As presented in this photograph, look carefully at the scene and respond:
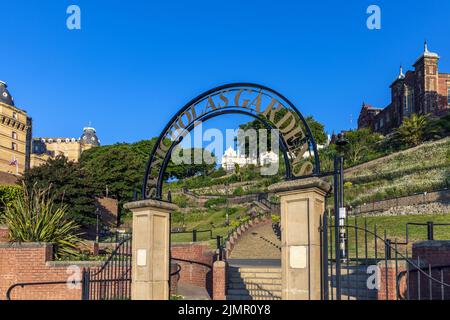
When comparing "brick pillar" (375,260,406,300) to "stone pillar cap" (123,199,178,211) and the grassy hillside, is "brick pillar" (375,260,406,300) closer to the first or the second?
"stone pillar cap" (123,199,178,211)

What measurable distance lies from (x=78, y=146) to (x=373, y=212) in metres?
102

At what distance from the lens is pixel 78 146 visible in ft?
410

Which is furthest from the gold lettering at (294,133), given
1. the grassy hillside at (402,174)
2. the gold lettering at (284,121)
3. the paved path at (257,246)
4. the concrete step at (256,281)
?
the grassy hillside at (402,174)

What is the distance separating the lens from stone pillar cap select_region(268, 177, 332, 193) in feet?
25.6

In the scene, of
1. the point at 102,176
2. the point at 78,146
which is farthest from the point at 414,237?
the point at 78,146

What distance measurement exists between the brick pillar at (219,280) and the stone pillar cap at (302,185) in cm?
658

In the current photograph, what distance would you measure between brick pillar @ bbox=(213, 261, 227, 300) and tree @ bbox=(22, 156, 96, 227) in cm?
2027

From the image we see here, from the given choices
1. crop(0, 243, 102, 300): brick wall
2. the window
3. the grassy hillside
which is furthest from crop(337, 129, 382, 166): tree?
crop(0, 243, 102, 300): brick wall

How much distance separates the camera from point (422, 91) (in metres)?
63.8

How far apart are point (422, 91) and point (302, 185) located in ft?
201

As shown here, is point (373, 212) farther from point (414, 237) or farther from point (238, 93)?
point (238, 93)

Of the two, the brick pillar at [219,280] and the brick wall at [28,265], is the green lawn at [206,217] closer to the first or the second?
the brick pillar at [219,280]

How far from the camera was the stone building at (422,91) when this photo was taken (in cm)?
6281

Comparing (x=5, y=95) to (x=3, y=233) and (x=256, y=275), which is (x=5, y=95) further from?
(x=256, y=275)
